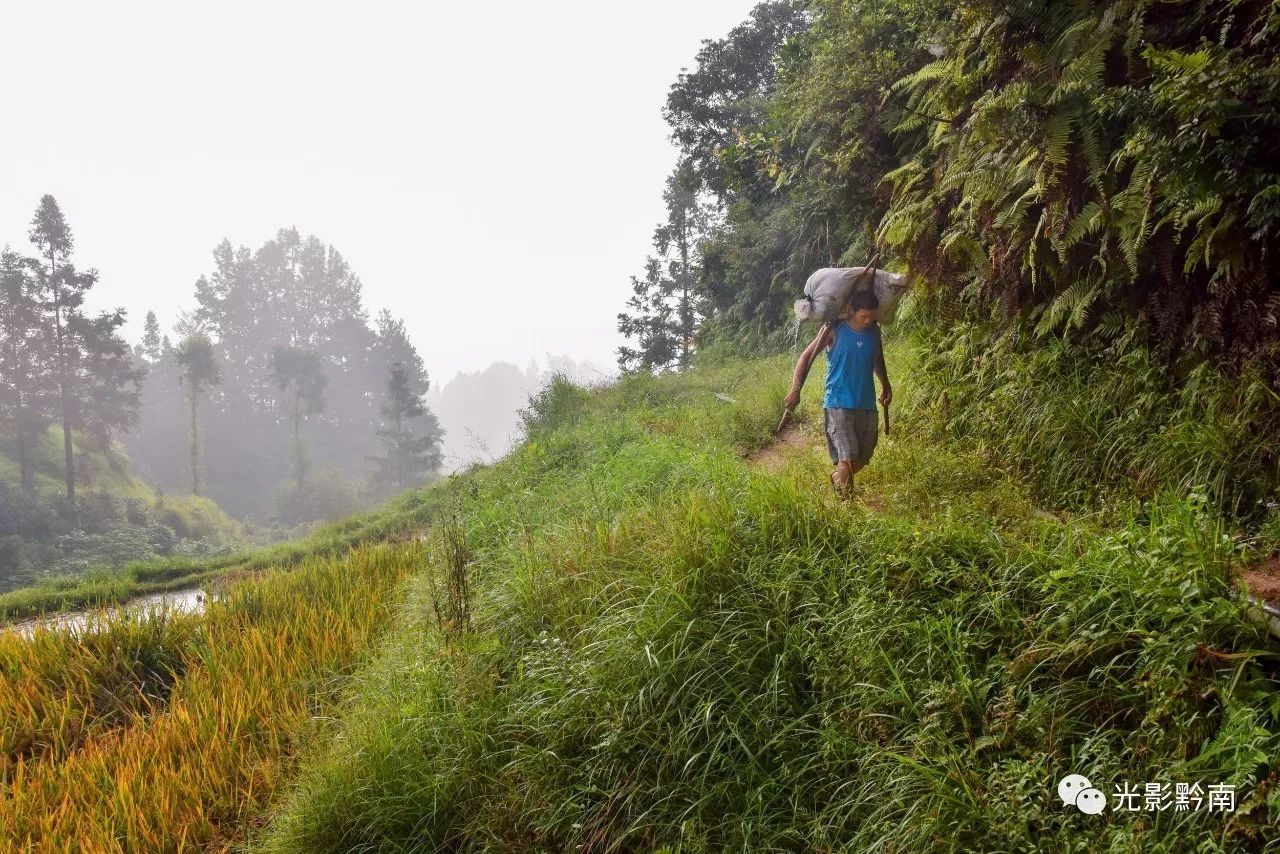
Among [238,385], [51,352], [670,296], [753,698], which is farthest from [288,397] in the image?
[753,698]

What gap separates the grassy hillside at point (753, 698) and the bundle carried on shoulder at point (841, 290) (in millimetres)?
1265

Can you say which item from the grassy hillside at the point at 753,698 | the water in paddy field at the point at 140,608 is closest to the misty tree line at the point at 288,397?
the water in paddy field at the point at 140,608

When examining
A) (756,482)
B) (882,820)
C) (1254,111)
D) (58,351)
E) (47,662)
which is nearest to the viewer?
(882,820)

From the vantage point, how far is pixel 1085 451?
456 cm

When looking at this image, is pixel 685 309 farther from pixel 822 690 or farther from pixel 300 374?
pixel 300 374

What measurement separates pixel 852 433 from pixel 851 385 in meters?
0.36

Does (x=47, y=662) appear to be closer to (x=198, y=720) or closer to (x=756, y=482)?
(x=198, y=720)

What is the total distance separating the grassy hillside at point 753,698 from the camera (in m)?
2.34

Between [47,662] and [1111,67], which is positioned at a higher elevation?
[1111,67]

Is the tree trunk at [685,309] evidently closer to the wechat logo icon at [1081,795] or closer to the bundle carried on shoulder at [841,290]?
the bundle carried on shoulder at [841,290]

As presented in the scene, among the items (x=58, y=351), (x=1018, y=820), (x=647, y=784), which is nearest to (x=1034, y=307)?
(x=1018, y=820)

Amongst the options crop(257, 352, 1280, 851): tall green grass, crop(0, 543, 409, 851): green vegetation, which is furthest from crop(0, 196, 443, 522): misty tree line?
crop(257, 352, 1280, 851): tall green grass

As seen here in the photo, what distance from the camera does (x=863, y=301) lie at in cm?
500

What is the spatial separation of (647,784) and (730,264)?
66.7 feet
